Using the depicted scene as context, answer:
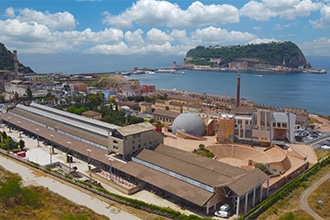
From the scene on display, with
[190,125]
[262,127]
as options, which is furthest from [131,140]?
[262,127]

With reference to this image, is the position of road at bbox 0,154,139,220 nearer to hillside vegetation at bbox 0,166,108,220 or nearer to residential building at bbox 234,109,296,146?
hillside vegetation at bbox 0,166,108,220

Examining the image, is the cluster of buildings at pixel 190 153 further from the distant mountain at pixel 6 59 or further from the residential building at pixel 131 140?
the distant mountain at pixel 6 59

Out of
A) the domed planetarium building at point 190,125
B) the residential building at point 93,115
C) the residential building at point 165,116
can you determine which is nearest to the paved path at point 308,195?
the domed planetarium building at point 190,125

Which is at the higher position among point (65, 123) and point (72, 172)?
point (65, 123)

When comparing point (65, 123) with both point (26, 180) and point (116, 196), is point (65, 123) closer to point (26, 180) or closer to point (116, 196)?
point (26, 180)

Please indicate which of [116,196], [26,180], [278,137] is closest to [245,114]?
[278,137]

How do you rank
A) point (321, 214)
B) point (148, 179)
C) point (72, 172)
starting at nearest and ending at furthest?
1. point (321, 214)
2. point (148, 179)
3. point (72, 172)
